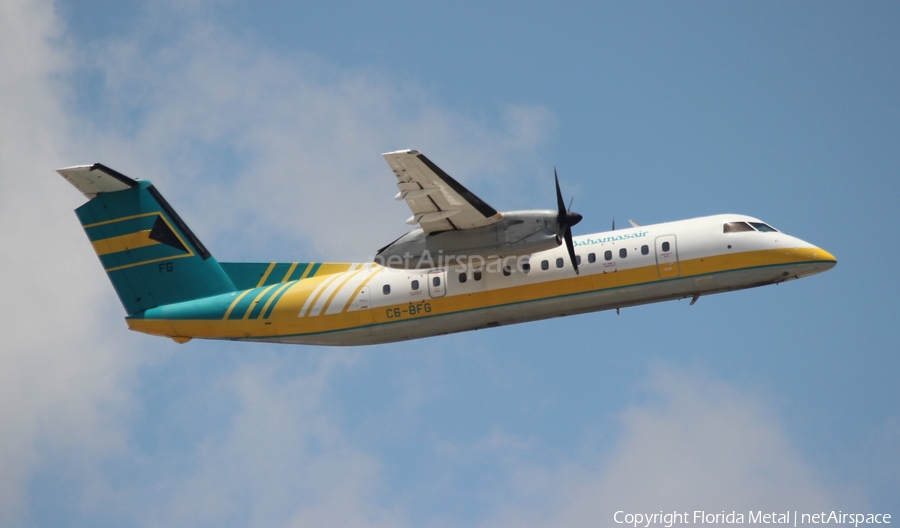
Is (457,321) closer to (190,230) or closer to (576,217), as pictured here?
(576,217)

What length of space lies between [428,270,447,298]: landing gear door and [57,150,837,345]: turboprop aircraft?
4 centimetres

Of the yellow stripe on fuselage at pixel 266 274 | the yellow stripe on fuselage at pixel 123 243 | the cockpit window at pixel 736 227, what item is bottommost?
the cockpit window at pixel 736 227

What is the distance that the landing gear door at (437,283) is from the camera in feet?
73.9

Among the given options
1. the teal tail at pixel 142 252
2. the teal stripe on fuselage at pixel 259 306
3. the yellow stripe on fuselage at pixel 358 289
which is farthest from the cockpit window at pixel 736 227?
the teal tail at pixel 142 252

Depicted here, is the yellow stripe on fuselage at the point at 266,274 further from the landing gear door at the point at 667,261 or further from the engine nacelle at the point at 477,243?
the landing gear door at the point at 667,261

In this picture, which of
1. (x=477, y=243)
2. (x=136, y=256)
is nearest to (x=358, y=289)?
(x=477, y=243)

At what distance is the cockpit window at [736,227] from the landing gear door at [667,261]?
134 cm

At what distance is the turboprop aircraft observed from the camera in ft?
69.6

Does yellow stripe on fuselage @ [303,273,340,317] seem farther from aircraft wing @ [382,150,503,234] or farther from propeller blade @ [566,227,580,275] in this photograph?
propeller blade @ [566,227,580,275]

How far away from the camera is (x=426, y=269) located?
74.2 ft

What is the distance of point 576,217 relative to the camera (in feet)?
69.3

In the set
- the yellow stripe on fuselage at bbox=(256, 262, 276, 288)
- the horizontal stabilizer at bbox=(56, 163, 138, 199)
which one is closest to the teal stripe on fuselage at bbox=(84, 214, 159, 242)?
the horizontal stabilizer at bbox=(56, 163, 138, 199)

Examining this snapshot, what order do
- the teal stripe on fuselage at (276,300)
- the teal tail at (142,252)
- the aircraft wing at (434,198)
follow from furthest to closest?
the teal tail at (142,252)
the teal stripe on fuselage at (276,300)
the aircraft wing at (434,198)

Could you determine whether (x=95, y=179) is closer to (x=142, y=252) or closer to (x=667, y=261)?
(x=142, y=252)
